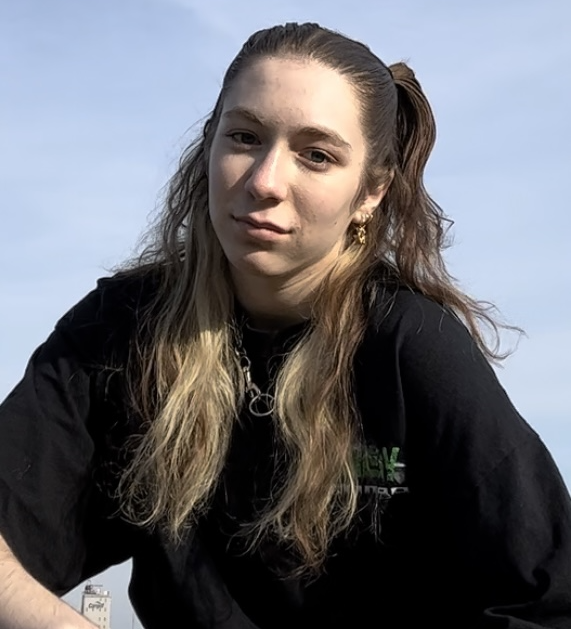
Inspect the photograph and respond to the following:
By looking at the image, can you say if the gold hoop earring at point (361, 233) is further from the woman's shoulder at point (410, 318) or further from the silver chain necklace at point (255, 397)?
the silver chain necklace at point (255, 397)

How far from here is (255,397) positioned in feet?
11.9

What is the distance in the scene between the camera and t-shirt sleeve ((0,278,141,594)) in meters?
3.54

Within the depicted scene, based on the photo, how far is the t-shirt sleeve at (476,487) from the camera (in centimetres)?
312

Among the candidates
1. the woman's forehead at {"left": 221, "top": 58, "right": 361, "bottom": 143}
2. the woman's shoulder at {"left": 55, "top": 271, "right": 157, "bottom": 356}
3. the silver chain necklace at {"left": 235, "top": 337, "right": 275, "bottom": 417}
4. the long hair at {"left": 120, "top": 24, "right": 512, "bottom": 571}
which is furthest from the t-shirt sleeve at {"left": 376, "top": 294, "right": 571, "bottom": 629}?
the woman's shoulder at {"left": 55, "top": 271, "right": 157, "bottom": 356}

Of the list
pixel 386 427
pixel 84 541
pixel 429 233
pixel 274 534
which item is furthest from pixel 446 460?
A: pixel 84 541

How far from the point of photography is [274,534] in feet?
11.5

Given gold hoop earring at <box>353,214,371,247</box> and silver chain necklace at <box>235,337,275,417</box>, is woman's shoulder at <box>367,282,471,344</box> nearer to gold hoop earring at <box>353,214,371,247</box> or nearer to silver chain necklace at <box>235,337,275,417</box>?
gold hoop earring at <box>353,214,371,247</box>

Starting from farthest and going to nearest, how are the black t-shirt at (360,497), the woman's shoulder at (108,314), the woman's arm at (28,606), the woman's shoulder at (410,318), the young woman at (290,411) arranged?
the woman's shoulder at (108,314) < the woman's shoulder at (410,318) < the young woman at (290,411) < the black t-shirt at (360,497) < the woman's arm at (28,606)

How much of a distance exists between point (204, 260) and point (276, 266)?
0.31m

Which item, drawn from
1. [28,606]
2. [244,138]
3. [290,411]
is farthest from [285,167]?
[28,606]

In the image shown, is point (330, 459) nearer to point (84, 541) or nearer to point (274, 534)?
point (274, 534)

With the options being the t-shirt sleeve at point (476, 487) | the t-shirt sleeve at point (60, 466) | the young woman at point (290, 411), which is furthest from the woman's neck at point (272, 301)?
the t-shirt sleeve at point (60, 466)

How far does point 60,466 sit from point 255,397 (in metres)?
0.58

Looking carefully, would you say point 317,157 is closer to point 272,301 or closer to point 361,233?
point 361,233
